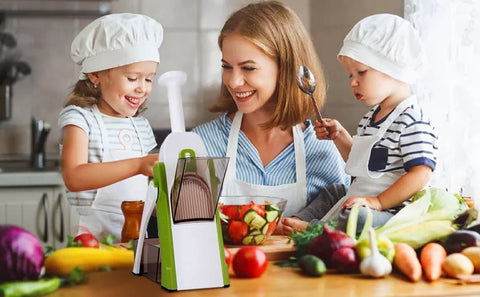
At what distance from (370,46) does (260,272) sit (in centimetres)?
60

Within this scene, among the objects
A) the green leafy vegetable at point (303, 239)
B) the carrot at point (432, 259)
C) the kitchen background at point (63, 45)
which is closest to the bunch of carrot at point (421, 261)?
the carrot at point (432, 259)

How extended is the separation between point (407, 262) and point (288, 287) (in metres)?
0.20

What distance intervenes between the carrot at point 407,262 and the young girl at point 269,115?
0.57 meters

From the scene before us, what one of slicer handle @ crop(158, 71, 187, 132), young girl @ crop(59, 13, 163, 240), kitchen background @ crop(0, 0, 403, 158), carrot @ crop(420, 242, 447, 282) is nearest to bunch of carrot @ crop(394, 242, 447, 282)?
carrot @ crop(420, 242, 447, 282)

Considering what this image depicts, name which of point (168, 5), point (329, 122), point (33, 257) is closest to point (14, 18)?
point (168, 5)

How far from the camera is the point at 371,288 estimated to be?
43.5 inches

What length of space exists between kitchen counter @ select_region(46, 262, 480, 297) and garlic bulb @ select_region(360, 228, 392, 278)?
0.04ft

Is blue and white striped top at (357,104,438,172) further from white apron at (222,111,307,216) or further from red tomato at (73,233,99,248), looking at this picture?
red tomato at (73,233,99,248)

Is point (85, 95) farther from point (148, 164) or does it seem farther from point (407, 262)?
point (407, 262)

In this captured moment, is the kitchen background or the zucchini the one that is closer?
the zucchini

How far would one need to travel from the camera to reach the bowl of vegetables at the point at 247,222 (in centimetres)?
132

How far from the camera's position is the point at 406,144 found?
1464 millimetres

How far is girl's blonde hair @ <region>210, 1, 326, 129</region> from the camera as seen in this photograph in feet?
5.62

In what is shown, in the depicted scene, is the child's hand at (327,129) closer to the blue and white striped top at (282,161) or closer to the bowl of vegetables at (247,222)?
the blue and white striped top at (282,161)
